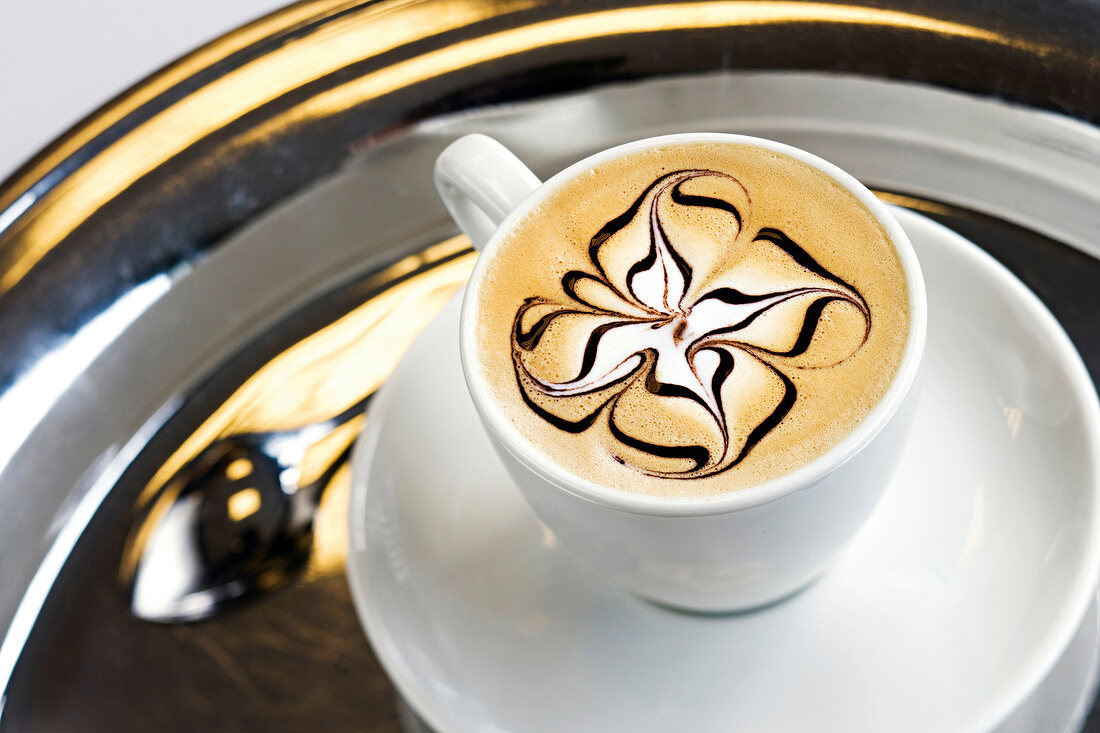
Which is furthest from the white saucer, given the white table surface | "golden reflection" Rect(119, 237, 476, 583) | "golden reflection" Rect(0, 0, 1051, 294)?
the white table surface

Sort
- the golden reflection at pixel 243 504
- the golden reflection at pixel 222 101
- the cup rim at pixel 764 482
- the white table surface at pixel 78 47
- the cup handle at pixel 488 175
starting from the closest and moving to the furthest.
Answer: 1. the cup rim at pixel 764 482
2. the cup handle at pixel 488 175
3. the golden reflection at pixel 243 504
4. the golden reflection at pixel 222 101
5. the white table surface at pixel 78 47

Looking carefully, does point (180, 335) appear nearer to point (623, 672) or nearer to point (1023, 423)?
point (623, 672)

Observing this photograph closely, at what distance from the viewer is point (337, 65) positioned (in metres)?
1.31

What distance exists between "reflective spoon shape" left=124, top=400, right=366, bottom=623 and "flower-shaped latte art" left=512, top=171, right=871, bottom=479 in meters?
0.36

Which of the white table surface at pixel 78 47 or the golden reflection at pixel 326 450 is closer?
the golden reflection at pixel 326 450

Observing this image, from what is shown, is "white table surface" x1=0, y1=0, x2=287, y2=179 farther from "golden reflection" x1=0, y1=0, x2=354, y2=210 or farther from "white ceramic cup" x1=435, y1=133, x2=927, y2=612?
"white ceramic cup" x1=435, y1=133, x2=927, y2=612

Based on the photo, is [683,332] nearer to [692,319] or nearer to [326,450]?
[692,319]

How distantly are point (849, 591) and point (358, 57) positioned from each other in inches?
35.6

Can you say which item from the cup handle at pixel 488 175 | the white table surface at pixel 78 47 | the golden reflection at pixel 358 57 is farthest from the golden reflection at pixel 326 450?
the white table surface at pixel 78 47

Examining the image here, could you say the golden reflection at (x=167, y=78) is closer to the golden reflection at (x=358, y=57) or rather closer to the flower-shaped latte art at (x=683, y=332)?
the golden reflection at (x=358, y=57)

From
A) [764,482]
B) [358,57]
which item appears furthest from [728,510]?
[358,57]

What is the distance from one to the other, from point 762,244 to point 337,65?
0.71 meters

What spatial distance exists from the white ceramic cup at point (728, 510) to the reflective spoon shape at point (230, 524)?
1.09 feet

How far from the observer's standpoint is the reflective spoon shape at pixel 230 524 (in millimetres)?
1001
